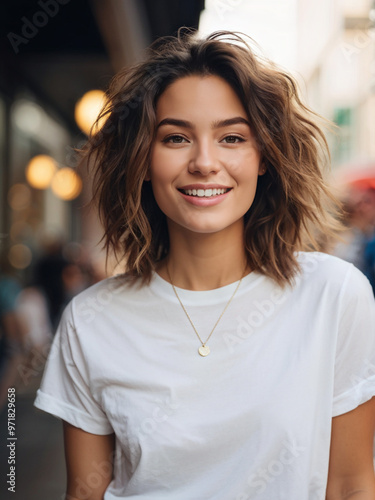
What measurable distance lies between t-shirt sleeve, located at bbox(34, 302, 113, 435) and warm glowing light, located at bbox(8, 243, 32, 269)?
6.85m

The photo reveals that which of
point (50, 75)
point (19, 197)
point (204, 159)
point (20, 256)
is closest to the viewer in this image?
point (204, 159)

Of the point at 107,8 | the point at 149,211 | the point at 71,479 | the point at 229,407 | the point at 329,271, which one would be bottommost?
the point at 71,479

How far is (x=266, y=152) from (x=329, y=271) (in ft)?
1.30

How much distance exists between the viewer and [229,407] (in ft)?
5.26

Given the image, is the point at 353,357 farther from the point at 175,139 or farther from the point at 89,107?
the point at 89,107

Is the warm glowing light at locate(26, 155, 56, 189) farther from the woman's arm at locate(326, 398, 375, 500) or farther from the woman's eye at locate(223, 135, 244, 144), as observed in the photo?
the woman's arm at locate(326, 398, 375, 500)

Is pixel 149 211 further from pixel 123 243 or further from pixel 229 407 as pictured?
pixel 229 407

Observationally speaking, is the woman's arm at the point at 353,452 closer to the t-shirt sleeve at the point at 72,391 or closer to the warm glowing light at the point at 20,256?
the t-shirt sleeve at the point at 72,391

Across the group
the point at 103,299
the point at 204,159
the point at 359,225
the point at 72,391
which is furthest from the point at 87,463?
the point at 359,225

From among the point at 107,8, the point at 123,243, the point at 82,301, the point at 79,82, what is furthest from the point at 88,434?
the point at 79,82

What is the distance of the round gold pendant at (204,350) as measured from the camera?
1.69 m

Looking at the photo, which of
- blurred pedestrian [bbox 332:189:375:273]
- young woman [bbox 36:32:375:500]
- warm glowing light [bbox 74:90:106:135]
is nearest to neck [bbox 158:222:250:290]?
young woman [bbox 36:32:375:500]

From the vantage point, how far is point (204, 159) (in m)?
1.60

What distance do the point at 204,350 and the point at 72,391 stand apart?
1.44ft
